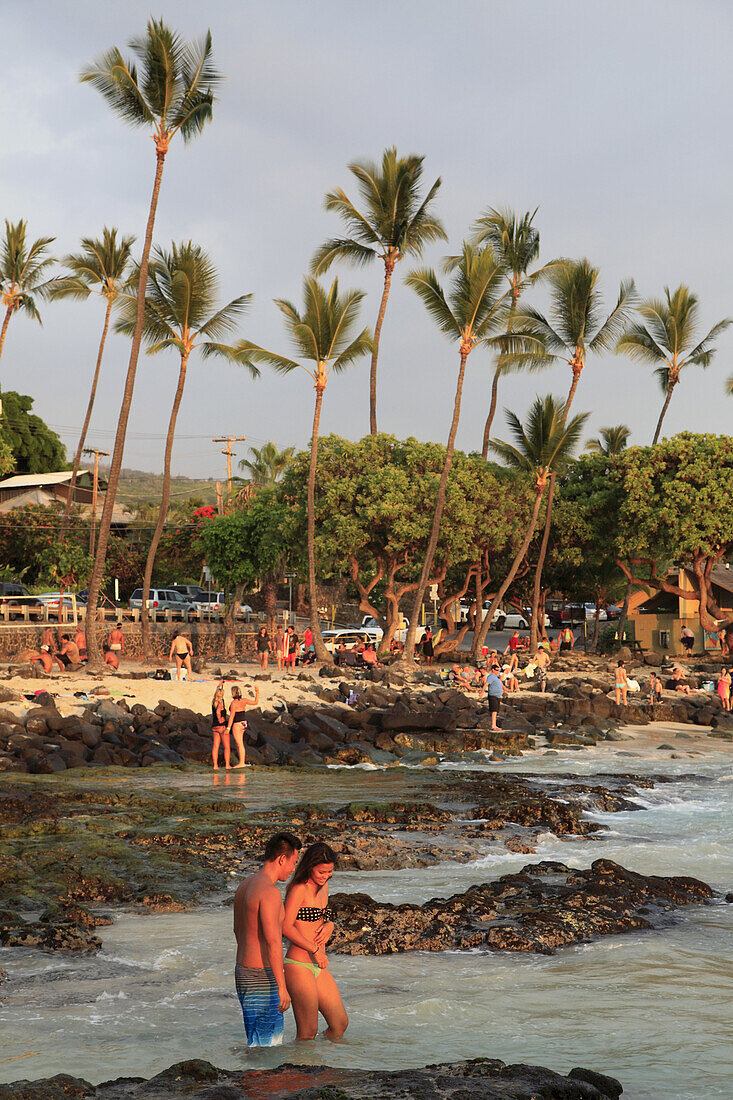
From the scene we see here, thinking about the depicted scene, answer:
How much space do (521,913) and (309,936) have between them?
389cm

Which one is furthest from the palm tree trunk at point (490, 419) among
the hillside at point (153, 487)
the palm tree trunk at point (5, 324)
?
the hillside at point (153, 487)

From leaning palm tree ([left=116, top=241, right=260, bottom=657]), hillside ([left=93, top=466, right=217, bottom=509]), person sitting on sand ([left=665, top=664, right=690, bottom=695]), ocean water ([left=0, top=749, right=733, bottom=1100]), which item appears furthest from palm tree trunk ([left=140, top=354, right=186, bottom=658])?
hillside ([left=93, top=466, right=217, bottom=509])

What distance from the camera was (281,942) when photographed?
5.48 meters

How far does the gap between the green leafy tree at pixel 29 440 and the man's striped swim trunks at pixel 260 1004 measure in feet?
171

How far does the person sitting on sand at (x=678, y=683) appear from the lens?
2947cm

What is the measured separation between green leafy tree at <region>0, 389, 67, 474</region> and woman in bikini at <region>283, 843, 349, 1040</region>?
171 feet

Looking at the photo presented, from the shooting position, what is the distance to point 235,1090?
4.95 metres

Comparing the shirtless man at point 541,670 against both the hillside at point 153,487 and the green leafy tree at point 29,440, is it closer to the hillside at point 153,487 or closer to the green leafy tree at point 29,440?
the green leafy tree at point 29,440

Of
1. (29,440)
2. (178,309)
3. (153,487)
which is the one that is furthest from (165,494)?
(153,487)

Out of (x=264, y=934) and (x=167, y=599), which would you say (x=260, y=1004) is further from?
(x=167, y=599)

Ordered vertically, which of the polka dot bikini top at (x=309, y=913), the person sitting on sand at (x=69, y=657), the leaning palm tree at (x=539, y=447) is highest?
the leaning palm tree at (x=539, y=447)

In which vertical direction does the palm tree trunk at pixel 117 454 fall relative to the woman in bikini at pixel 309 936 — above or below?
above

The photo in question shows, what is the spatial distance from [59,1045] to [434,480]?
2994 centimetres

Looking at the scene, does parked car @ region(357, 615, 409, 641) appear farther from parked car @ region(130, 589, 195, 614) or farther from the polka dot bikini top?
the polka dot bikini top
